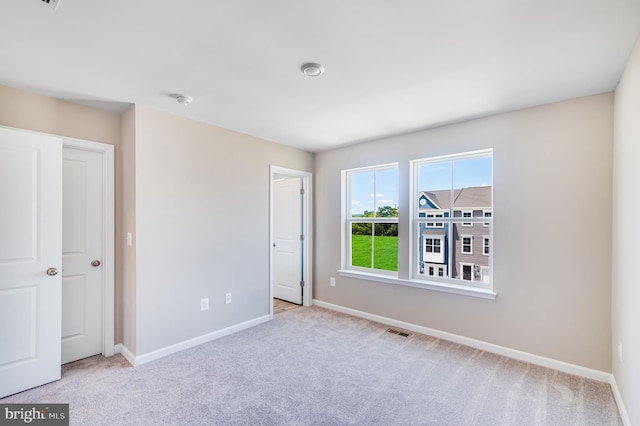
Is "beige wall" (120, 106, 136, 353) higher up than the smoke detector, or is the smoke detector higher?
the smoke detector

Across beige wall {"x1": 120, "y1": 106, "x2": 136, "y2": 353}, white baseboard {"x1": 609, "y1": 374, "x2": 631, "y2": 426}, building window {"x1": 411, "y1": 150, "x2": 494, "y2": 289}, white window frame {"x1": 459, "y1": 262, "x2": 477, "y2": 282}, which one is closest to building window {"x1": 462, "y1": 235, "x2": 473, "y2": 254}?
building window {"x1": 411, "y1": 150, "x2": 494, "y2": 289}

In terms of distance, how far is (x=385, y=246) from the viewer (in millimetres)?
3973

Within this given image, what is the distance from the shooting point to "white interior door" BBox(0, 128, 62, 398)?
7.30ft

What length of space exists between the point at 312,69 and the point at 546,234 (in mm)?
2510

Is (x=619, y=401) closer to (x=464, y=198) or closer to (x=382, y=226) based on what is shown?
(x=464, y=198)

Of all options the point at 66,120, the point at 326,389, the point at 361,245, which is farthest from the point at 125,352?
the point at 361,245

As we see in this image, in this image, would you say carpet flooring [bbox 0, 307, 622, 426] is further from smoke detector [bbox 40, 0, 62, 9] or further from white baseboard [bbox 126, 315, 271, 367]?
smoke detector [bbox 40, 0, 62, 9]

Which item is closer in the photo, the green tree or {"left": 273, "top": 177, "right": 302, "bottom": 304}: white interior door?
the green tree

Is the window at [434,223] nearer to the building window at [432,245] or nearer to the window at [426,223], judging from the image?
the window at [426,223]

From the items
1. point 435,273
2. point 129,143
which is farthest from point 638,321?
point 129,143

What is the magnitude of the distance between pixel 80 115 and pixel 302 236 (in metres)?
3.00

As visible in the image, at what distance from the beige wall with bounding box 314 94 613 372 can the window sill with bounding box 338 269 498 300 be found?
0.23ft

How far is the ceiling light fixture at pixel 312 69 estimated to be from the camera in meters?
2.03

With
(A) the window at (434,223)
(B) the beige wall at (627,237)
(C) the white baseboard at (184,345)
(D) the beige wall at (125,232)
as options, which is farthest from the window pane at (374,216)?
(D) the beige wall at (125,232)
